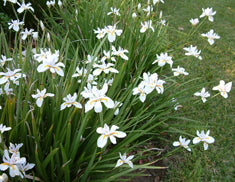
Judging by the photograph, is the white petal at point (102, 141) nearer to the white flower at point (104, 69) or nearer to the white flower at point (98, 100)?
the white flower at point (98, 100)


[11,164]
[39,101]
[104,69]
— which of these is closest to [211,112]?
[104,69]

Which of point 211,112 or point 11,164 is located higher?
point 211,112

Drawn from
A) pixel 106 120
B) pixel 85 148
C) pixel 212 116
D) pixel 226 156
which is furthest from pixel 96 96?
pixel 212 116

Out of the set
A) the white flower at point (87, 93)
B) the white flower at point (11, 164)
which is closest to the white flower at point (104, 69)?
the white flower at point (87, 93)

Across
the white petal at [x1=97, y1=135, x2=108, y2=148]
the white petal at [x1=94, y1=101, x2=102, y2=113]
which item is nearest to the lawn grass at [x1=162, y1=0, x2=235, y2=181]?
the white petal at [x1=97, y1=135, x2=108, y2=148]

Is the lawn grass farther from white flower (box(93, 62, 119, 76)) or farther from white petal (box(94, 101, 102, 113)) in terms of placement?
white petal (box(94, 101, 102, 113))

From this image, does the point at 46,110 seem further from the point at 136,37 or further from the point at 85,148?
the point at 136,37

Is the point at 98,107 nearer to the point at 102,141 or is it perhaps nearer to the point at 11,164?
the point at 102,141

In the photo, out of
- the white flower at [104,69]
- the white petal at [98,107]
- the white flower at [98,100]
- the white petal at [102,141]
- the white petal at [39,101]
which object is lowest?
the white petal at [102,141]
